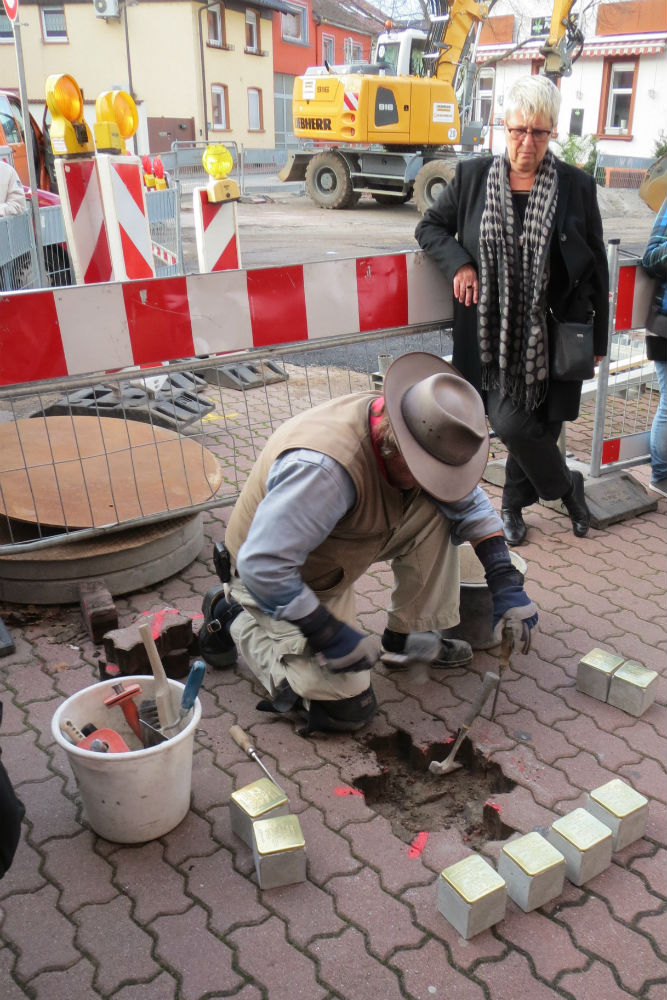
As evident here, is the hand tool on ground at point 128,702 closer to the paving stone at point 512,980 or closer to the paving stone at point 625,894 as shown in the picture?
the paving stone at point 512,980

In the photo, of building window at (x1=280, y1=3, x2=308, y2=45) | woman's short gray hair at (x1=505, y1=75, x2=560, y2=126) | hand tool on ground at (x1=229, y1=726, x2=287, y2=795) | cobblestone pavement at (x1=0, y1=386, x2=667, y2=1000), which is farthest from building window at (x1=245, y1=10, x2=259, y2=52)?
hand tool on ground at (x1=229, y1=726, x2=287, y2=795)

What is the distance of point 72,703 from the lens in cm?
241

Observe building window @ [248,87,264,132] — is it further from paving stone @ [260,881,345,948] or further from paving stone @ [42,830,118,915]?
paving stone @ [260,881,345,948]

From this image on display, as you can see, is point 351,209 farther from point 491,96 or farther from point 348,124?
Answer: point 491,96

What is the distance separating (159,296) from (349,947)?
2.48 metres

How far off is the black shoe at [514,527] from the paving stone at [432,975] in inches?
98.2

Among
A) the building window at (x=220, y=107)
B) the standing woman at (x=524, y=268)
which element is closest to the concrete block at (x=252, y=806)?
the standing woman at (x=524, y=268)

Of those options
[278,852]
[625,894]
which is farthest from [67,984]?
[625,894]

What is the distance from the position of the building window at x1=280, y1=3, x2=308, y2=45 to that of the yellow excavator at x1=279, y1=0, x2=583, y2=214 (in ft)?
83.1

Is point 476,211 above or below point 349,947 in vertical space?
above

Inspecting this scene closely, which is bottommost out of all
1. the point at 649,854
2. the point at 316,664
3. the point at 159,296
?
the point at 649,854

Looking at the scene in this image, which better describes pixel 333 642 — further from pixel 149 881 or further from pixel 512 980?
pixel 512 980

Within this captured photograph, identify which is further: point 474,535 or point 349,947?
point 474,535

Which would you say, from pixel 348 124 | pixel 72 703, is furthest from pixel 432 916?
pixel 348 124
